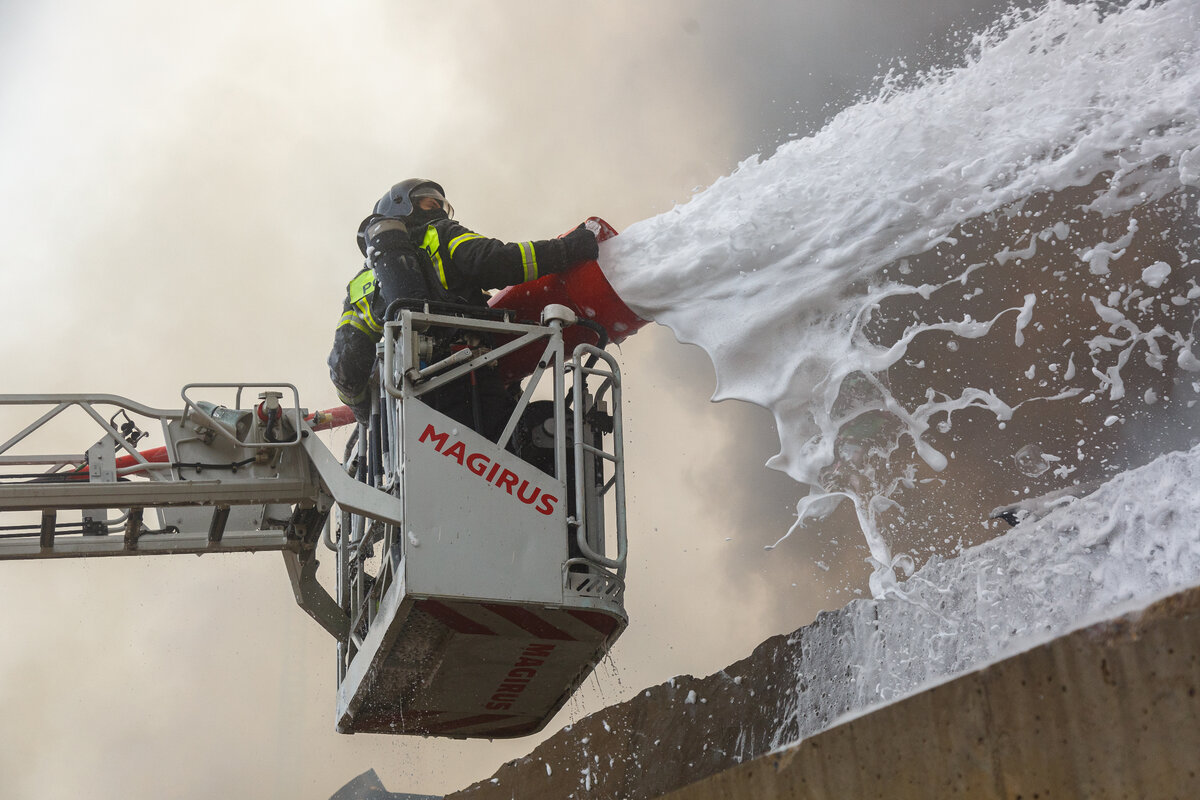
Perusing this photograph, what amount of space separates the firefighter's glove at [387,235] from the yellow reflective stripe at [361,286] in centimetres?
32

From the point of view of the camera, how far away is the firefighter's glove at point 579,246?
9.49m

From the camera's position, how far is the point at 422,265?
9.62 m

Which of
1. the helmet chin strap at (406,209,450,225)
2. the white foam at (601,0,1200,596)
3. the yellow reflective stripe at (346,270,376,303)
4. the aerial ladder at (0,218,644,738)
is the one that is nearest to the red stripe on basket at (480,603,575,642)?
the aerial ladder at (0,218,644,738)

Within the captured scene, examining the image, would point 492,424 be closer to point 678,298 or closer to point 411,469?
point 411,469

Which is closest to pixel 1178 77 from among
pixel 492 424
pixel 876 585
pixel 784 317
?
pixel 784 317

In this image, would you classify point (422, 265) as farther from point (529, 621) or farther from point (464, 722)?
point (464, 722)

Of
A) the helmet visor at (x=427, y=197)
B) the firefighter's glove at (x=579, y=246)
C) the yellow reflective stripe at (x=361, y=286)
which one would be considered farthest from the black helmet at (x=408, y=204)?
the firefighter's glove at (x=579, y=246)

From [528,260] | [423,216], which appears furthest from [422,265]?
[528,260]

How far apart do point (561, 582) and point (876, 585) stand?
3148mm

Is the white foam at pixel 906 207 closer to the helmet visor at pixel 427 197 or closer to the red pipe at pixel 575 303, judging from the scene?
the red pipe at pixel 575 303

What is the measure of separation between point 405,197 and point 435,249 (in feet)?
2.12

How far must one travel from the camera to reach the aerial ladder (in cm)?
821

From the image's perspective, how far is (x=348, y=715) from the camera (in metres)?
9.66

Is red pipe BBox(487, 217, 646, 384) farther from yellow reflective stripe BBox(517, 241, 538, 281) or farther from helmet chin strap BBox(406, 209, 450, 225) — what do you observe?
helmet chin strap BBox(406, 209, 450, 225)
